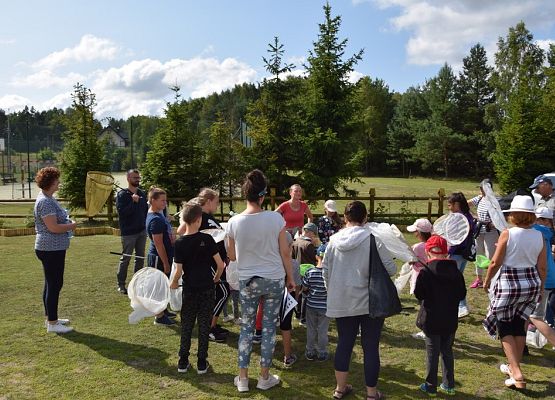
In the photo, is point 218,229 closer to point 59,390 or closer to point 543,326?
point 59,390

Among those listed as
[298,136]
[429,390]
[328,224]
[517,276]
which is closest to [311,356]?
[429,390]

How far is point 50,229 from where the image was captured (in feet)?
17.2

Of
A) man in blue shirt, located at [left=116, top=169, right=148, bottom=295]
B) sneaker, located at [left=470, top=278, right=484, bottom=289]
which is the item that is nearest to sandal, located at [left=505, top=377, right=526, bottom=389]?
sneaker, located at [left=470, top=278, right=484, bottom=289]

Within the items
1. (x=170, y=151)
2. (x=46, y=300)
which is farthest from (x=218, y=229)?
(x=170, y=151)

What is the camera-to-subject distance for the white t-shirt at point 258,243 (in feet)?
13.0

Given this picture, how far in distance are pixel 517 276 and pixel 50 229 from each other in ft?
16.2

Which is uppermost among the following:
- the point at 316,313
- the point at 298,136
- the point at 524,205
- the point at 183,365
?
the point at 298,136

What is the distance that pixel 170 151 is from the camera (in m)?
17.7

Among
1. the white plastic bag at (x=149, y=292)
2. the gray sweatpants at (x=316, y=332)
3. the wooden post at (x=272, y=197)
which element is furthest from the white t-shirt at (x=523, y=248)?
the wooden post at (x=272, y=197)

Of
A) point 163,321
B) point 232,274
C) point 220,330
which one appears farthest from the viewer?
point 163,321

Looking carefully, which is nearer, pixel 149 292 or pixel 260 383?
pixel 260 383

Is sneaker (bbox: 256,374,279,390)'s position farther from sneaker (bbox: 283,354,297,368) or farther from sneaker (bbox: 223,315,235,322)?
sneaker (bbox: 223,315,235,322)

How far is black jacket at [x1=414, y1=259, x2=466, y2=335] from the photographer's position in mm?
3869

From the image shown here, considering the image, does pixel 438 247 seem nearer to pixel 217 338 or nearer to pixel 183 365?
pixel 183 365
